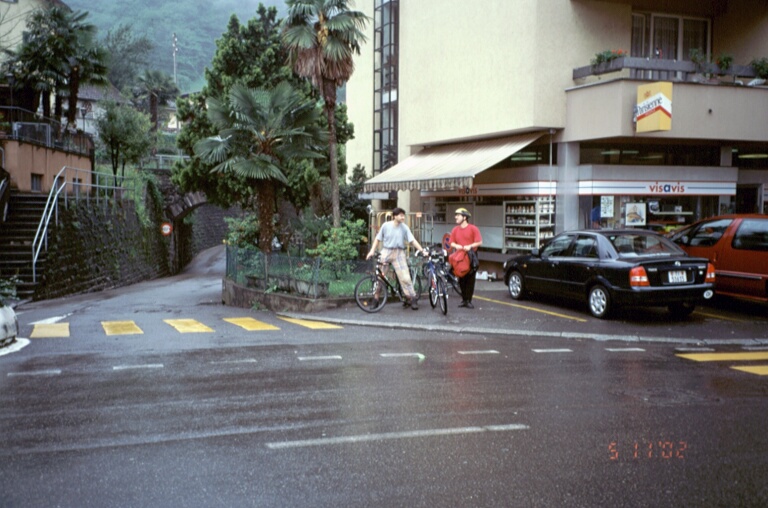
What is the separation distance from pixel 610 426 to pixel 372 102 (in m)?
28.0

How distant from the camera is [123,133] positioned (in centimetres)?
3891

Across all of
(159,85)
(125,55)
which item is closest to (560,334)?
(159,85)

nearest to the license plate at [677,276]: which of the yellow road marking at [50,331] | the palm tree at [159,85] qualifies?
the yellow road marking at [50,331]

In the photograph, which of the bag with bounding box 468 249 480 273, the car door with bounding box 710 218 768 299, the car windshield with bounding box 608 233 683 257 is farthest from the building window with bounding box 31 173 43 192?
the car door with bounding box 710 218 768 299

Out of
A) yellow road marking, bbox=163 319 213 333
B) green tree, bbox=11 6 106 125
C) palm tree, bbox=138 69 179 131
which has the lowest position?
yellow road marking, bbox=163 319 213 333

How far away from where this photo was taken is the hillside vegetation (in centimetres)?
10988

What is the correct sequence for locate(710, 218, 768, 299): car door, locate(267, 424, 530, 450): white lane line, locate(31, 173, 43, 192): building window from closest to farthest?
locate(267, 424, 530, 450): white lane line < locate(710, 218, 768, 299): car door < locate(31, 173, 43, 192): building window

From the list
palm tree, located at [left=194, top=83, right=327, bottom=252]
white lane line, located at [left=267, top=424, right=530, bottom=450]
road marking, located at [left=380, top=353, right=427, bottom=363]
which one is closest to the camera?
white lane line, located at [left=267, top=424, right=530, bottom=450]

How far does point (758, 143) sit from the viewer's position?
2088 centimetres

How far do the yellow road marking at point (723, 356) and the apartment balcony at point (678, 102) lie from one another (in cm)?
909

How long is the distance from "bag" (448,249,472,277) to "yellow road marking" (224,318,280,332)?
138 inches

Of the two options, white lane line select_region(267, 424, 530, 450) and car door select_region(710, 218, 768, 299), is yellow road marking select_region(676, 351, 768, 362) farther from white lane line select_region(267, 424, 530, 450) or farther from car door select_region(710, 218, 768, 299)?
white lane line select_region(267, 424, 530, 450)

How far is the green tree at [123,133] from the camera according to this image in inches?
1528

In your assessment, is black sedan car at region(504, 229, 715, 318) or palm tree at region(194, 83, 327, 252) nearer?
black sedan car at region(504, 229, 715, 318)
